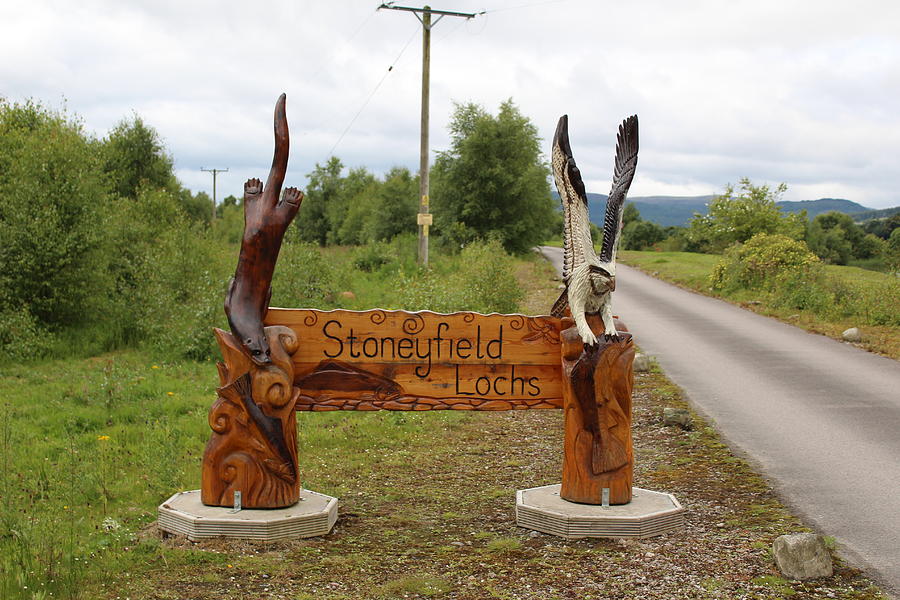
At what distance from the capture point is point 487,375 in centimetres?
621

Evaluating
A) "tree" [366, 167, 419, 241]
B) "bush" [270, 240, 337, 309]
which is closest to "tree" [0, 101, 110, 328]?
"bush" [270, 240, 337, 309]

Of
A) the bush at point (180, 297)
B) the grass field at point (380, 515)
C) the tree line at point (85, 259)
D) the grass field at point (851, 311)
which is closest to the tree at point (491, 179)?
the grass field at point (851, 311)

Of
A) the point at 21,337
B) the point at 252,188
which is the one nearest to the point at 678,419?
the point at 252,188

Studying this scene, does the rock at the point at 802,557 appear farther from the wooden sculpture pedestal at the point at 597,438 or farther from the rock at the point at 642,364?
the rock at the point at 642,364

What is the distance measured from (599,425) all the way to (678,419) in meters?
3.56

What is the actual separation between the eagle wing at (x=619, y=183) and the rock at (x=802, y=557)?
219cm

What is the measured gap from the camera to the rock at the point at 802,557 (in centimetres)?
493

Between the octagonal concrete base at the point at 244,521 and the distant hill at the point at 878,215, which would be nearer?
the octagonal concrete base at the point at 244,521

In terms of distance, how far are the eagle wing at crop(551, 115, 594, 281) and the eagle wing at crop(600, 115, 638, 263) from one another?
0.14 m

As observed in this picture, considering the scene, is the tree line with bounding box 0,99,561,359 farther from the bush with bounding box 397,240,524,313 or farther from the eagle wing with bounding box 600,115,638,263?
the eagle wing with bounding box 600,115,638,263

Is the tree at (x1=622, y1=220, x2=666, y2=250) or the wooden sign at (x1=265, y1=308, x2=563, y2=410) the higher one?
the tree at (x1=622, y1=220, x2=666, y2=250)

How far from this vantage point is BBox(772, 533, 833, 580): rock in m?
4.93

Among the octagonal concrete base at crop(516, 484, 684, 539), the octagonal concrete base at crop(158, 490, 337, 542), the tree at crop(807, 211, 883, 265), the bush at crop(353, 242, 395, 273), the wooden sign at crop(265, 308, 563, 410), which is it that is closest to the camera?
the octagonal concrete base at crop(158, 490, 337, 542)

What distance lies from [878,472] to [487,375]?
3899 mm
